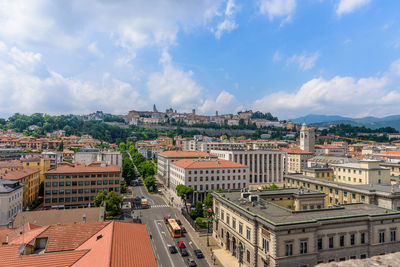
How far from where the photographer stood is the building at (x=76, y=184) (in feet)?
233

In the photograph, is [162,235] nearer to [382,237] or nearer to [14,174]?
[382,237]

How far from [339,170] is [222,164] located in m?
34.5

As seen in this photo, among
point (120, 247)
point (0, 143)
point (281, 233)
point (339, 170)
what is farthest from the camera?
point (0, 143)

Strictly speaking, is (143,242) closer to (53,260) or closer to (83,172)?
(53,260)

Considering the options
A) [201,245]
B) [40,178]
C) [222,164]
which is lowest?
[201,245]

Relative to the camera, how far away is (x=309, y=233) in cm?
3297

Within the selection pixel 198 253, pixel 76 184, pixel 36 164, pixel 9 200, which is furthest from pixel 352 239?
pixel 36 164

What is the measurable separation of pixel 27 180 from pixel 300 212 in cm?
7000

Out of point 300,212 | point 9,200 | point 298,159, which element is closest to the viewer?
point 300,212

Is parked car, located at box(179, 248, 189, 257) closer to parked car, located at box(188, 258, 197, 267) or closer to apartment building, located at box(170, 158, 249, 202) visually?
parked car, located at box(188, 258, 197, 267)

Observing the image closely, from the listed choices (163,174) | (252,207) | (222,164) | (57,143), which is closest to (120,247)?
(252,207)

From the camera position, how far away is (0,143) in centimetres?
15150

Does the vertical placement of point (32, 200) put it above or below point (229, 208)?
below

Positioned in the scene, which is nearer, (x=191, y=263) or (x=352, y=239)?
(x=352, y=239)
